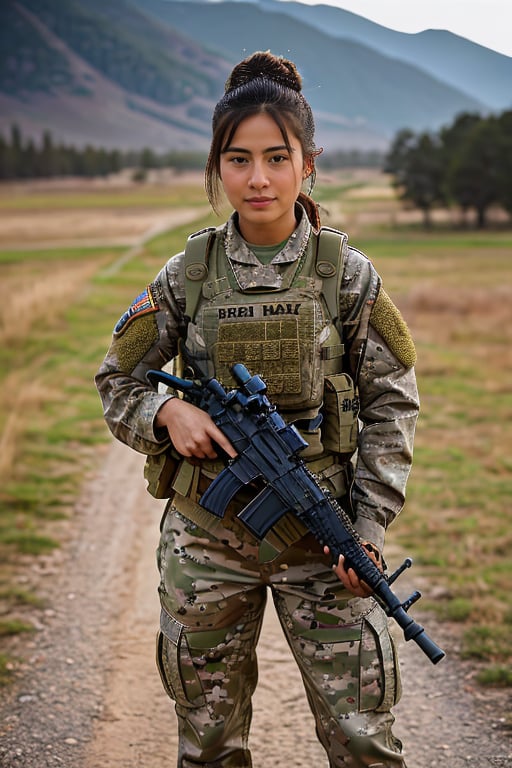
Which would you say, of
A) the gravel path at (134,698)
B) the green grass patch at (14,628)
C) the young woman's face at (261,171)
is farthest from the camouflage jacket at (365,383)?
the green grass patch at (14,628)

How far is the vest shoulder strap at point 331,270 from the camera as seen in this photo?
2.41 metres

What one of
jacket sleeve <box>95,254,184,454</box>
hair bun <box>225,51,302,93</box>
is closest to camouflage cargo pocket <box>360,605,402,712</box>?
jacket sleeve <box>95,254,184,454</box>

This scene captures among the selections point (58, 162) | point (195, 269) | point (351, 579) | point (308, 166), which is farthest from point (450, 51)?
point (58, 162)

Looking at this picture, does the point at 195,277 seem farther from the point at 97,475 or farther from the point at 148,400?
the point at 97,475

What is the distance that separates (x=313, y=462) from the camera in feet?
8.00

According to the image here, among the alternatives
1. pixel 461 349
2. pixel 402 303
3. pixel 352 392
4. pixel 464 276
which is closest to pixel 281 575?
pixel 352 392

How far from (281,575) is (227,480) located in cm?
32

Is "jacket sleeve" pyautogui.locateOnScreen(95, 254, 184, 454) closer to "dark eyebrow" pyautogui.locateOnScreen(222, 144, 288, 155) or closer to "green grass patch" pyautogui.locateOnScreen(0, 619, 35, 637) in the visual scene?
"dark eyebrow" pyautogui.locateOnScreen(222, 144, 288, 155)

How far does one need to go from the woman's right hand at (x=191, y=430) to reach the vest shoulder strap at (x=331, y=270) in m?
0.46

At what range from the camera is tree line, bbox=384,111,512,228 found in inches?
2072

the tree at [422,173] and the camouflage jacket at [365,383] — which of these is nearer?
the camouflage jacket at [365,383]

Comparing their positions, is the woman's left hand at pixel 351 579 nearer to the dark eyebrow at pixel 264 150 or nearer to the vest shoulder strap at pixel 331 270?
the vest shoulder strap at pixel 331 270

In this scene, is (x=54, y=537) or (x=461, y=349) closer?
(x=54, y=537)

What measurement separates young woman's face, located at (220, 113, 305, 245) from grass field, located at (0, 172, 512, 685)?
1.71ft
